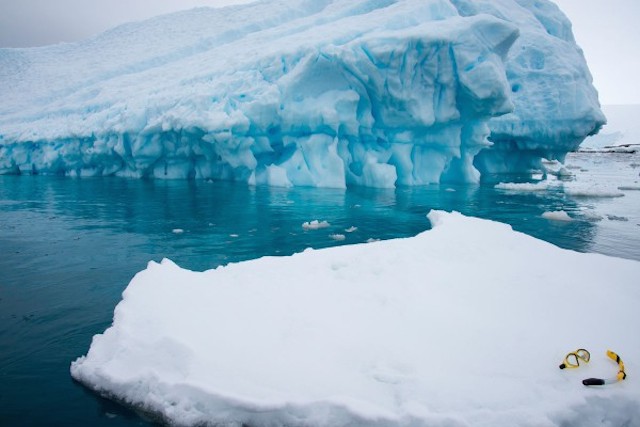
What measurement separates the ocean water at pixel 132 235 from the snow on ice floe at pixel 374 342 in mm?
398

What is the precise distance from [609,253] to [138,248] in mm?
8843

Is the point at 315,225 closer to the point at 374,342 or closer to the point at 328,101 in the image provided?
the point at 374,342

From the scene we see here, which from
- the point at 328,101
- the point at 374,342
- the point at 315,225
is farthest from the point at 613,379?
the point at 328,101

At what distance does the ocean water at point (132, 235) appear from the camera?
10.3 feet

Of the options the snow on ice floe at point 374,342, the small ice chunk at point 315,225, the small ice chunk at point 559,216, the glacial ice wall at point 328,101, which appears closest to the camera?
the snow on ice floe at point 374,342

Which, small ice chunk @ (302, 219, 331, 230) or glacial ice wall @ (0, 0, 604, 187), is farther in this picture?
glacial ice wall @ (0, 0, 604, 187)

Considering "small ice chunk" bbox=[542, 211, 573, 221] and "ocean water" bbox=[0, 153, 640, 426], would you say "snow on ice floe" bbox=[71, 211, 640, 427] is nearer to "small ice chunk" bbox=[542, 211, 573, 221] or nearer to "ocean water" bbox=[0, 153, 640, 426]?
"ocean water" bbox=[0, 153, 640, 426]

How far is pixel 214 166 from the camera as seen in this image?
20141mm

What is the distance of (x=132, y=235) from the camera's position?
836 centimetres

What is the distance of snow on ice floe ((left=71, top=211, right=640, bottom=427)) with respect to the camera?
2.28 meters

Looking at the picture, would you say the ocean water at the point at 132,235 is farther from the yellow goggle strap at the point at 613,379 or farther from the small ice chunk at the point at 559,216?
the yellow goggle strap at the point at 613,379

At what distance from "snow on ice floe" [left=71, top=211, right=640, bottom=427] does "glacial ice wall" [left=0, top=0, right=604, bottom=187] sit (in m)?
12.0

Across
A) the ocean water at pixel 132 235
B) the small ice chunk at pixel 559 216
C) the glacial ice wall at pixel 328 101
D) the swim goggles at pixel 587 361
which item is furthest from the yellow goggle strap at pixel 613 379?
the glacial ice wall at pixel 328 101

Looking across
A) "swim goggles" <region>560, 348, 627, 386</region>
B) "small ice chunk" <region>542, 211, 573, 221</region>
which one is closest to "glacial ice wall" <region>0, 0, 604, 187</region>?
"small ice chunk" <region>542, 211, 573, 221</region>
